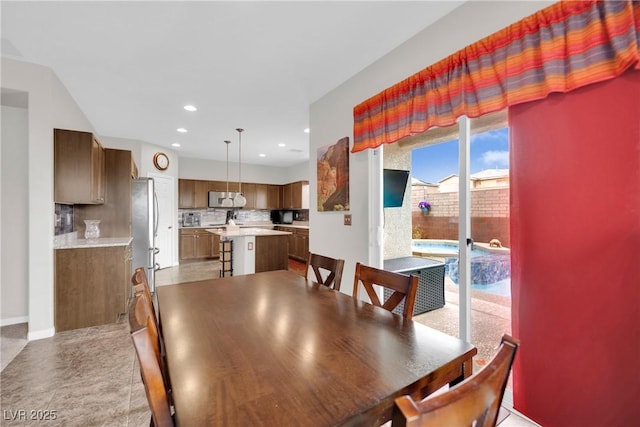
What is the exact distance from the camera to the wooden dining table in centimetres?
66

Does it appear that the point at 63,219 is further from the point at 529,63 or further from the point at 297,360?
the point at 529,63

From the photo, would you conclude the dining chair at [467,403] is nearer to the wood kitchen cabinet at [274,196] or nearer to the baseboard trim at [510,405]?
the baseboard trim at [510,405]

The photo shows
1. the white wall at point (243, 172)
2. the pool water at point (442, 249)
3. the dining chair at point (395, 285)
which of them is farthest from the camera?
the white wall at point (243, 172)

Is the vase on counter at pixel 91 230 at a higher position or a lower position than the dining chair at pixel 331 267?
higher

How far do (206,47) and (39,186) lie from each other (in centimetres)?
213

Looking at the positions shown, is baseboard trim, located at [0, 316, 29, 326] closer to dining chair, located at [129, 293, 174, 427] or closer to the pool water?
dining chair, located at [129, 293, 174, 427]

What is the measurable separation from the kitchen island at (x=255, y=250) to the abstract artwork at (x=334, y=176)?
184 cm

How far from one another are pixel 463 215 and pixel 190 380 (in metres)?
1.81

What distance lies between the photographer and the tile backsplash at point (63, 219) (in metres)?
3.03

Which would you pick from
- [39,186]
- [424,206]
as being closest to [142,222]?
[39,186]

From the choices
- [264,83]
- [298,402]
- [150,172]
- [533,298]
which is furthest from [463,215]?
[150,172]

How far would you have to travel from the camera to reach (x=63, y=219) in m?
3.26

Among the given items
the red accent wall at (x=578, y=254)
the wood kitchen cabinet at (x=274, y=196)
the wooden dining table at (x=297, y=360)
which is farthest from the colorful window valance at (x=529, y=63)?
the wood kitchen cabinet at (x=274, y=196)

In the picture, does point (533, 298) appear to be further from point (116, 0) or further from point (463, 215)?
point (116, 0)
